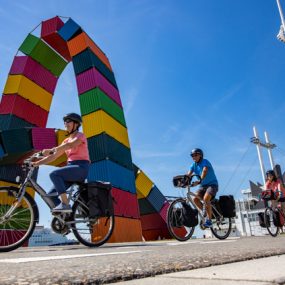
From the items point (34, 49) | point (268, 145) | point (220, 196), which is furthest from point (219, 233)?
point (268, 145)

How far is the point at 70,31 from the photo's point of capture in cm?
1703

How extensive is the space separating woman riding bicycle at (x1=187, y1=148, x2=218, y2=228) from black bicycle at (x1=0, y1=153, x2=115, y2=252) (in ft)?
7.94

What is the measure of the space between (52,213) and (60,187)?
395 millimetres

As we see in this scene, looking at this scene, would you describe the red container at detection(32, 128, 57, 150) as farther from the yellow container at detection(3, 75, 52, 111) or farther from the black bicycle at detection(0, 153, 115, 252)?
the black bicycle at detection(0, 153, 115, 252)

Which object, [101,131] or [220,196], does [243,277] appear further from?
[101,131]

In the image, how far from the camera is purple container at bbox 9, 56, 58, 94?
18297 mm

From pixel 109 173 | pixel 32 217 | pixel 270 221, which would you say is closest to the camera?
pixel 32 217

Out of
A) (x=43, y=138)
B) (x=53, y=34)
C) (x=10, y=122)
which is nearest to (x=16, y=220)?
(x=43, y=138)

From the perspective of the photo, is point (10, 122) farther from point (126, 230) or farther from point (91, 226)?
point (91, 226)

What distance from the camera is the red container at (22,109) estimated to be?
1758 centimetres

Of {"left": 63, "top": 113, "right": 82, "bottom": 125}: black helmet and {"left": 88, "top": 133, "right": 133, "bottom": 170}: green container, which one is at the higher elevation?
{"left": 88, "top": 133, "right": 133, "bottom": 170}: green container

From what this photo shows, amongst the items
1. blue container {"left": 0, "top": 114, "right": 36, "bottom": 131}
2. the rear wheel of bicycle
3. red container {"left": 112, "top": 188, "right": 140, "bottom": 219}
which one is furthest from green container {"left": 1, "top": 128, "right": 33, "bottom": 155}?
the rear wheel of bicycle

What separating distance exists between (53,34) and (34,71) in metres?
2.16

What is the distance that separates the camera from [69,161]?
5.46 m
